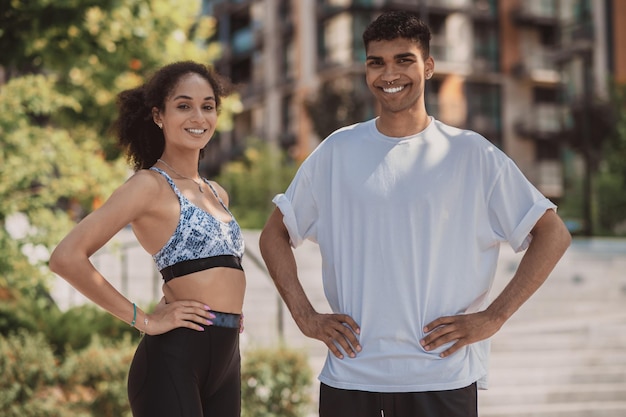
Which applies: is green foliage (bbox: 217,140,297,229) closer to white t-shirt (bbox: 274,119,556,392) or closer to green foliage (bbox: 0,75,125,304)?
green foliage (bbox: 0,75,125,304)

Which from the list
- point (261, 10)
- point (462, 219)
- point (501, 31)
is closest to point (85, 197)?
point (462, 219)

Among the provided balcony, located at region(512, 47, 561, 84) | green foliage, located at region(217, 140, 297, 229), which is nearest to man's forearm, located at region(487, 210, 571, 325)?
green foliage, located at region(217, 140, 297, 229)

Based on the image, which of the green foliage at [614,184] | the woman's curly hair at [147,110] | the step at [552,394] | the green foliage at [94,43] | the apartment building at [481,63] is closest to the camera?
the woman's curly hair at [147,110]

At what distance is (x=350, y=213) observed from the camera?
126 inches

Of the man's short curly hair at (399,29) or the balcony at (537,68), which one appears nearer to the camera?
the man's short curly hair at (399,29)

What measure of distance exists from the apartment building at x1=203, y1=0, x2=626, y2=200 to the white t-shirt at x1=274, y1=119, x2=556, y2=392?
33.8 meters

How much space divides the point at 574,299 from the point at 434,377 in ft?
42.8

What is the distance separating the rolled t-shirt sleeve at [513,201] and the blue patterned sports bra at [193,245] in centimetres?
105

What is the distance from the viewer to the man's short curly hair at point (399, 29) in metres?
3.19

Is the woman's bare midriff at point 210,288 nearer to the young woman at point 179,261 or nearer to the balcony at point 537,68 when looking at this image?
A: the young woman at point 179,261

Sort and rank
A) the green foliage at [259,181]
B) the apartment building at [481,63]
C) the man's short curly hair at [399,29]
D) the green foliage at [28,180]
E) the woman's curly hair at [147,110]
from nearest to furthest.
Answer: the man's short curly hair at [399,29], the woman's curly hair at [147,110], the green foliage at [28,180], the green foliage at [259,181], the apartment building at [481,63]

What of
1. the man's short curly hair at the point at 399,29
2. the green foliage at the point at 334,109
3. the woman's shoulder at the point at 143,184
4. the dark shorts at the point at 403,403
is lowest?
the dark shorts at the point at 403,403

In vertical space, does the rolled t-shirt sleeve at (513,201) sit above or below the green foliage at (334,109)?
below

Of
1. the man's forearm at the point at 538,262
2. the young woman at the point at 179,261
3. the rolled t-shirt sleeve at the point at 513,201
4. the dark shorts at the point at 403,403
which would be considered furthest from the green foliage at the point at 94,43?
the man's forearm at the point at 538,262
